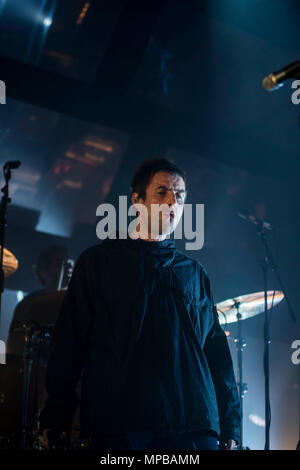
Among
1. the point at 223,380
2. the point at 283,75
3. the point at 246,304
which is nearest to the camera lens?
the point at 283,75

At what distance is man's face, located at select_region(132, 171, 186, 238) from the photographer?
70.6 inches

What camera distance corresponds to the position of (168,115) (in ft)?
15.5

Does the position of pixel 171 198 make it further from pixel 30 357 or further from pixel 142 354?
pixel 30 357

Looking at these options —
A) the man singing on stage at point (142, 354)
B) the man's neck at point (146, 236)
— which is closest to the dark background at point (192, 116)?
the man's neck at point (146, 236)

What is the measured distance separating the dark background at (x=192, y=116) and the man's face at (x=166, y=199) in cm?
266

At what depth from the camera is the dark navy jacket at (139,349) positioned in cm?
134

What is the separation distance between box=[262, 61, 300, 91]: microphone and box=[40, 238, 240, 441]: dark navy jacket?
0.72 metres

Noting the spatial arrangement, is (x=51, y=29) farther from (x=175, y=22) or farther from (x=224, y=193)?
(x=224, y=193)

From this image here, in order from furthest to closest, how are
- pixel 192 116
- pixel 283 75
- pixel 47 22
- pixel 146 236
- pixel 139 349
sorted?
pixel 47 22 → pixel 192 116 → pixel 146 236 → pixel 139 349 → pixel 283 75

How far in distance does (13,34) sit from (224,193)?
3.65 meters

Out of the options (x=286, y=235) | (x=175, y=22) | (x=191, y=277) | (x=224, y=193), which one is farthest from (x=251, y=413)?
(x=175, y=22)

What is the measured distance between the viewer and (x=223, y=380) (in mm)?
1626

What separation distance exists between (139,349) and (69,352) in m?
0.24

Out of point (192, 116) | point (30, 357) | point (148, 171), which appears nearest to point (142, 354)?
point (148, 171)
